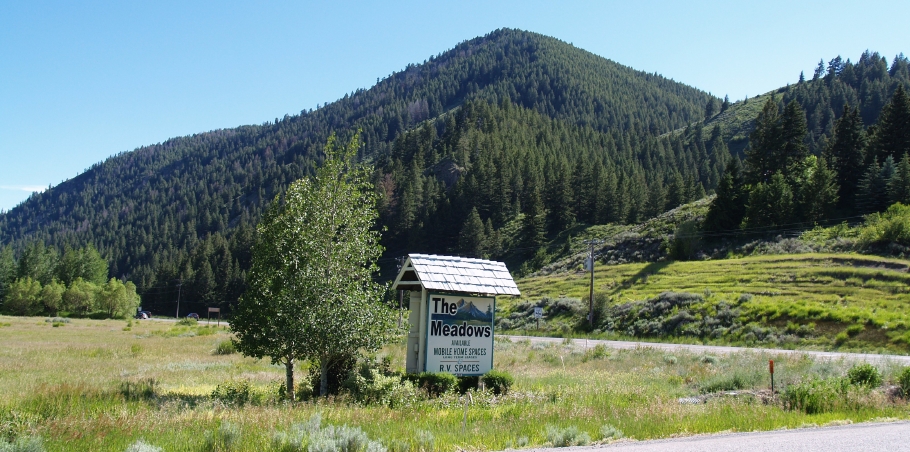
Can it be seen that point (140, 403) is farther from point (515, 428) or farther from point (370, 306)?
point (515, 428)

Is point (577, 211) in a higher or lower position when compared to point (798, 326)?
higher

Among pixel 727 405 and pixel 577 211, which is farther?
pixel 577 211

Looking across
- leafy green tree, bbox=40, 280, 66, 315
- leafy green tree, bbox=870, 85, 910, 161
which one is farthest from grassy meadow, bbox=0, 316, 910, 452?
leafy green tree, bbox=40, 280, 66, 315

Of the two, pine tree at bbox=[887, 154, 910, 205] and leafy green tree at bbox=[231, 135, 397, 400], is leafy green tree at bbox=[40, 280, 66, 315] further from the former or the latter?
pine tree at bbox=[887, 154, 910, 205]

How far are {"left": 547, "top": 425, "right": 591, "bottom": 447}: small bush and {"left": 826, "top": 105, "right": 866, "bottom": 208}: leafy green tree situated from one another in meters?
71.2

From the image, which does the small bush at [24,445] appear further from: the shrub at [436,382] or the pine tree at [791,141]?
the pine tree at [791,141]

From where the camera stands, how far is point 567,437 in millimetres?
9633

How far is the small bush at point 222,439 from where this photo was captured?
27.6 feet

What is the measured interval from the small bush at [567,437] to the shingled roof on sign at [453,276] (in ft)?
20.6

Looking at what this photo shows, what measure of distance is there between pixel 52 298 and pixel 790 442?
107 m

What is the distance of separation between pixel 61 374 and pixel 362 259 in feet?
36.9

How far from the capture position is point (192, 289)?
120 m

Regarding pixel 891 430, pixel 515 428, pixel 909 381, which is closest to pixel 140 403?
pixel 515 428

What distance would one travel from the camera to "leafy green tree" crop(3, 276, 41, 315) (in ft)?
299
